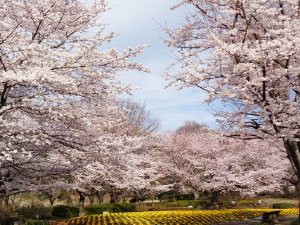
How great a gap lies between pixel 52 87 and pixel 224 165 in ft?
57.5

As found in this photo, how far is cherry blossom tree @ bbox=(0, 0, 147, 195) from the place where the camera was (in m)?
5.85

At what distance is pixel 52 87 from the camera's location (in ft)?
20.4

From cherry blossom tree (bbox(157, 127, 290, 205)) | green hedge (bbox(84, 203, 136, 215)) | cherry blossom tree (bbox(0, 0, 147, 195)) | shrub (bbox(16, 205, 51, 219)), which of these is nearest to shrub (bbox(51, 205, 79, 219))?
shrub (bbox(16, 205, 51, 219))

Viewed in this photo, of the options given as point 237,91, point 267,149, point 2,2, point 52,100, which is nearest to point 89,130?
point 52,100

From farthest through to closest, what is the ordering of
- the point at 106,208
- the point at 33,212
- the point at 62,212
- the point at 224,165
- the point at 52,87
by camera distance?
the point at 224,165 < the point at 106,208 < the point at 33,212 < the point at 62,212 < the point at 52,87

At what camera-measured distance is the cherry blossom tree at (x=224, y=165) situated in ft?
66.7

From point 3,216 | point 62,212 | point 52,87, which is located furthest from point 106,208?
point 52,87

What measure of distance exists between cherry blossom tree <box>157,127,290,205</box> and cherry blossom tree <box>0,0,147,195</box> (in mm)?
13845

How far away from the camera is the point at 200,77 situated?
8258 millimetres

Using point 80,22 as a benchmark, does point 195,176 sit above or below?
below

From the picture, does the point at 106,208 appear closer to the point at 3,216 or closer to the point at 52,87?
the point at 3,216

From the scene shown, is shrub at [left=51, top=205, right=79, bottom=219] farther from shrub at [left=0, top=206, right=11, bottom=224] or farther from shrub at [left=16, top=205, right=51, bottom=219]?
shrub at [left=0, top=206, right=11, bottom=224]

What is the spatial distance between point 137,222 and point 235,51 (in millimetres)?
7970

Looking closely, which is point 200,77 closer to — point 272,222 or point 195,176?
point 272,222
